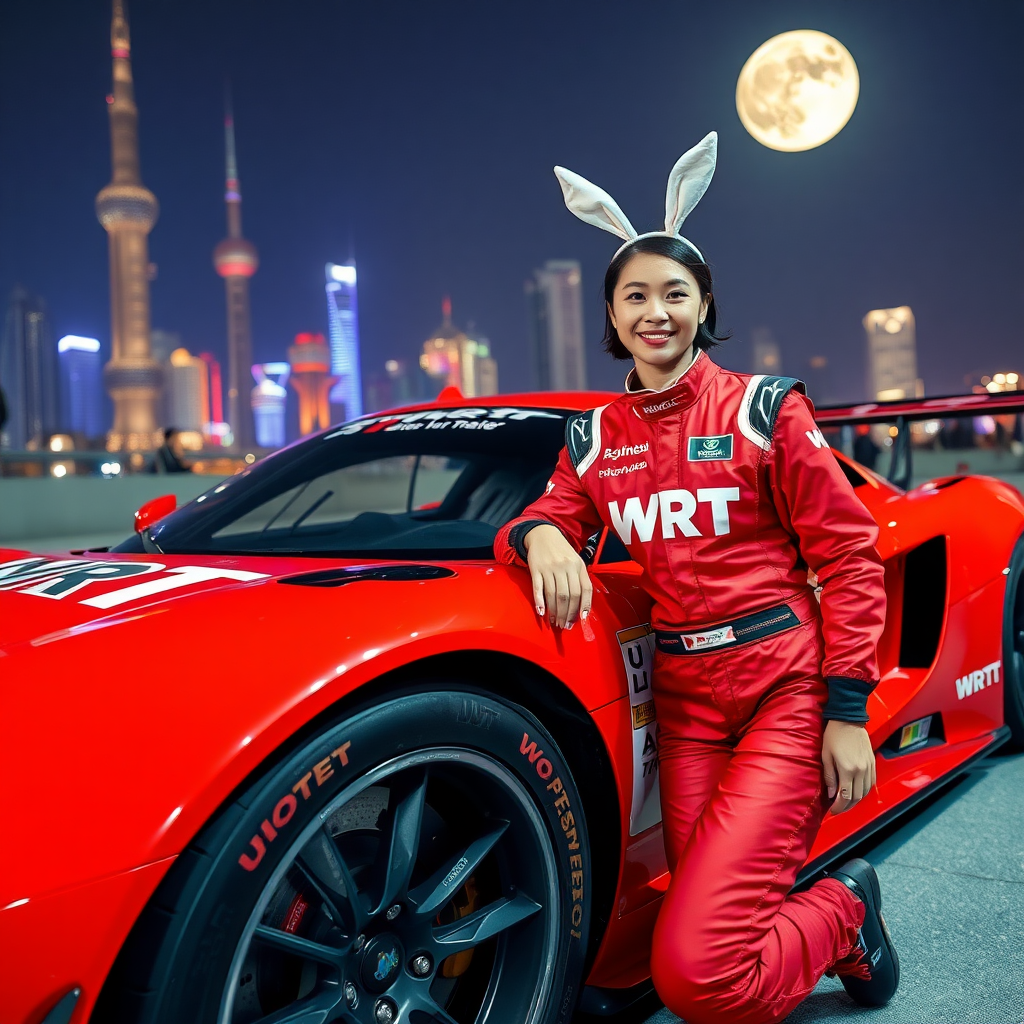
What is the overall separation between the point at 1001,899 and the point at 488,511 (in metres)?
1.41

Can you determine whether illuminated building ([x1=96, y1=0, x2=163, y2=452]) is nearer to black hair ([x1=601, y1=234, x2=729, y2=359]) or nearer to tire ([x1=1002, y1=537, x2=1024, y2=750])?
tire ([x1=1002, y1=537, x2=1024, y2=750])

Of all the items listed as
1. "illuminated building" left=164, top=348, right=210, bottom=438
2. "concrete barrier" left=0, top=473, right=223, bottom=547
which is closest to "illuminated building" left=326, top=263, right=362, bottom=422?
"illuminated building" left=164, top=348, right=210, bottom=438

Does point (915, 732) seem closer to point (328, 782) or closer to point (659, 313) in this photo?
point (659, 313)

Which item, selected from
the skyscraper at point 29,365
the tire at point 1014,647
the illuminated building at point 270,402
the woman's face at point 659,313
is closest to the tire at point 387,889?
the woman's face at point 659,313

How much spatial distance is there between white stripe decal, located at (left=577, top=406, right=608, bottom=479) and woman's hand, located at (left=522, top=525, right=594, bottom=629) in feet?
0.84

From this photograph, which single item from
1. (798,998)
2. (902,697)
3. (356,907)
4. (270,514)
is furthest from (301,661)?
(902,697)

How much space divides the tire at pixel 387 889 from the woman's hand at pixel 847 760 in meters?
0.43

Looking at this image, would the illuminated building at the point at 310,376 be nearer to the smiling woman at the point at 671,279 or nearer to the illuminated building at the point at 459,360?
the illuminated building at the point at 459,360

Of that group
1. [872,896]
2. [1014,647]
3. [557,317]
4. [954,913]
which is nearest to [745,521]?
[872,896]

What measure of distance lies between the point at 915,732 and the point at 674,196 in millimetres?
1457

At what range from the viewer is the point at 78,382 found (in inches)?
6732

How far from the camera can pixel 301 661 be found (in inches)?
46.3

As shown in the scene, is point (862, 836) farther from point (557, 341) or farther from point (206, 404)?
point (206, 404)

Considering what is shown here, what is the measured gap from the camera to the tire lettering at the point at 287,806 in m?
1.07
